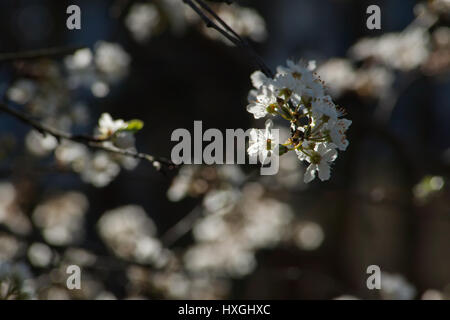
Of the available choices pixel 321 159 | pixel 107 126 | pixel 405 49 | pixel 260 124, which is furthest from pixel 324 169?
pixel 260 124

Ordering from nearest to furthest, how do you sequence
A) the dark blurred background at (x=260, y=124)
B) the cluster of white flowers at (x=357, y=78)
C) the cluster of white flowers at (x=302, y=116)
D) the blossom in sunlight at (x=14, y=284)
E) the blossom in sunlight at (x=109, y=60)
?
the cluster of white flowers at (x=302, y=116) → the blossom in sunlight at (x=14, y=284) → the blossom in sunlight at (x=109, y=60) → the cluster of white flowers at (x=357, y=78) → the dark blurred background at (x=260, y=124)

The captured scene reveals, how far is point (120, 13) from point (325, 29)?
14.7ft

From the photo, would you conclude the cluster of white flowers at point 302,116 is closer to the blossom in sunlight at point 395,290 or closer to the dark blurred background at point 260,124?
the blossom in sunlight at point 395,290

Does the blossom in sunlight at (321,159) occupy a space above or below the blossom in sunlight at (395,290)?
above

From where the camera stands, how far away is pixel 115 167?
6.00 ft

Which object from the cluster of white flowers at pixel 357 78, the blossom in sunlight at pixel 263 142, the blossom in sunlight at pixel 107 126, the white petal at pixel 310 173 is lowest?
the white petal at pixel 310 173

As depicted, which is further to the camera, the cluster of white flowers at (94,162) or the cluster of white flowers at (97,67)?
the cluster of white flowers at (97,67)

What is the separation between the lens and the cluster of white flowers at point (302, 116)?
3.00ft

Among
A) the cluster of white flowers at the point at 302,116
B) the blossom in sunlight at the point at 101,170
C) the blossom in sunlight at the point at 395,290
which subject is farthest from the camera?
the blossom in sunlight at the point at 101,170

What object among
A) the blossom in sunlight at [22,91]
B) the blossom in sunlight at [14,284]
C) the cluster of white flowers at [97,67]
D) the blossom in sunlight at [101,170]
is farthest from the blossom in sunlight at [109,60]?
the blossom in sunlight at [14,284]

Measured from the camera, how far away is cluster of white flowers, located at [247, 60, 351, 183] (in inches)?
36.0

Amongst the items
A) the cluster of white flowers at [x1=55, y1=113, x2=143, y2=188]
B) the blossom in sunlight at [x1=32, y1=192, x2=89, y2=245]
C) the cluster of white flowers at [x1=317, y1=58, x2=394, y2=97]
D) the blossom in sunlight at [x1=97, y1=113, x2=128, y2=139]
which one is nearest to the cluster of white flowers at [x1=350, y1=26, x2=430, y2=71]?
the cluster of white flowers at [x1=317, y1=58, x2=394, y2=97]

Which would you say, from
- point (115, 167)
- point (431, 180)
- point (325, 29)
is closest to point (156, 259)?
point (115, 167)

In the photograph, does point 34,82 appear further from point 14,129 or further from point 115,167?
point 14,129
